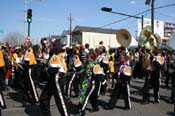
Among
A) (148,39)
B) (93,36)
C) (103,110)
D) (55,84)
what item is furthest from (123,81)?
(93,36)

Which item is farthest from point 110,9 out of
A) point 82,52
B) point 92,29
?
point 92,29

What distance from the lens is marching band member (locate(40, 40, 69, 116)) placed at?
706cm

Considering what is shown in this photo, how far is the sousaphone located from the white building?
63256mm

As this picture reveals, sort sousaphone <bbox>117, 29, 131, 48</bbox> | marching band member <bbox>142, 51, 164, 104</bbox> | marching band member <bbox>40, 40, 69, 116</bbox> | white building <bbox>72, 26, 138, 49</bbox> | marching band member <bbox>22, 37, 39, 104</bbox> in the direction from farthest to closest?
1. white building <bbox>72, 26, 138, 49</bbox>
2. sousaphone <bbox>117, 29, 131, 48</bbox>
3. marching band member <bbox>142, 51, 164, 104</bbox>
4. marching band member <bbox>22, 37, 39, 104</bbox>
5. marching band member <bbox>40, 40, 69, 116</bbox>

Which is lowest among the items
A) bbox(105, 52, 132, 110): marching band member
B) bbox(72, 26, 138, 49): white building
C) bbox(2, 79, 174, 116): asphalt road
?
bbox(2, 79, 174, 116): asphalt road

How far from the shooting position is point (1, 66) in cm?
953

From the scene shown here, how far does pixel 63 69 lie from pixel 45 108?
100 centimetres

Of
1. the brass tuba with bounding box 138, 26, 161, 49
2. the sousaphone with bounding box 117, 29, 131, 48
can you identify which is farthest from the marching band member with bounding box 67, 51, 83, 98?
the brass tuba with bounding box 138, 26, 161, 49

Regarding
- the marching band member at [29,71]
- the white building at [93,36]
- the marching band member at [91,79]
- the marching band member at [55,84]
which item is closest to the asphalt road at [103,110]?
the marching band member at [29,71]

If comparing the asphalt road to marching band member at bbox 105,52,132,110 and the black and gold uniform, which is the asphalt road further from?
the black and gold uniform

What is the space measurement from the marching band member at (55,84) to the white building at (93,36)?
6963 cm

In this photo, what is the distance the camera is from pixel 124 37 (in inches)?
534

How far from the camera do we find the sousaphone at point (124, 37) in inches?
522

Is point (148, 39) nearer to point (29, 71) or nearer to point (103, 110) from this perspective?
point (103, 110)
